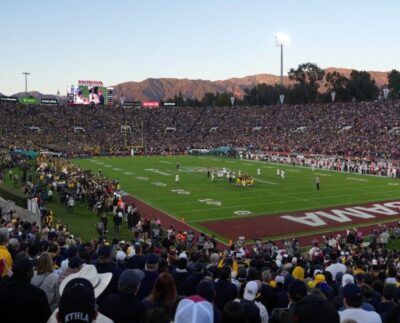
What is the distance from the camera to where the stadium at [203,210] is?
14.6 feet

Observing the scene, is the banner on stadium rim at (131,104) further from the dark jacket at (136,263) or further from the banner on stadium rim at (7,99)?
the dark jacket at (136,263)

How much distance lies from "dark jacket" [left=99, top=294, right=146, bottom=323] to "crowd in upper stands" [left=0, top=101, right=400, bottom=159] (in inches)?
1885

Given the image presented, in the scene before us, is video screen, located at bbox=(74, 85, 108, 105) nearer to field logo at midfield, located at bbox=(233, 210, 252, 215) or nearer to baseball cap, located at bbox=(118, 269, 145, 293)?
field logo at midfield, located at bbox=(233, 210, 252, 215)

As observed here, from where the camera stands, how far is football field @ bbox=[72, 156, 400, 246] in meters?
22.3

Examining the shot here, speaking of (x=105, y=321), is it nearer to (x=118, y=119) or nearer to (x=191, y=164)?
(x=191, y=164)

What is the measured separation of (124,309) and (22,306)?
846 mm

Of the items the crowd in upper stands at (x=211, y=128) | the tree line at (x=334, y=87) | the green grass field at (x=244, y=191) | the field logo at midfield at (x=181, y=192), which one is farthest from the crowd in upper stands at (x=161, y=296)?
the tree line at (x=334, y=87)

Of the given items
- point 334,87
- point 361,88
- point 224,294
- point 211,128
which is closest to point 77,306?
point 224,294

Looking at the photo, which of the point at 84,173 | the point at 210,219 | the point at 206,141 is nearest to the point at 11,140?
the point at 206,141

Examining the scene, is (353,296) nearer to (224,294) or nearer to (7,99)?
(224,294)

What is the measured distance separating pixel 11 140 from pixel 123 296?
64660 mm

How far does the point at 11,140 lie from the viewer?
64.0 meters

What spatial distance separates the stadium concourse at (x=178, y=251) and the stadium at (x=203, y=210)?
2 centimetres

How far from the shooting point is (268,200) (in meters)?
28.3
